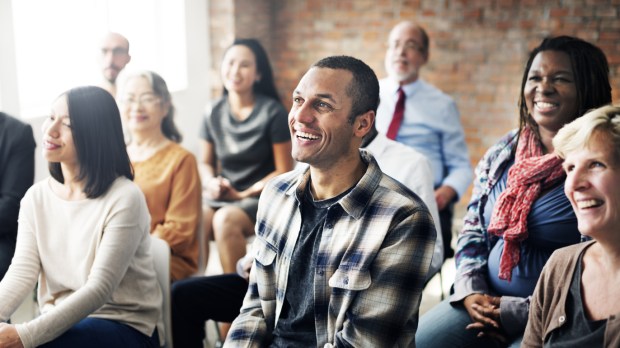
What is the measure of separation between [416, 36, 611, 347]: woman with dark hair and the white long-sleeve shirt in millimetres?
873

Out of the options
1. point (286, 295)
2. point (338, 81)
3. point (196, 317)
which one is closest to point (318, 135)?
point (338, 81)

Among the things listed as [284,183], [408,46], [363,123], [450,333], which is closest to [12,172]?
[284,183]

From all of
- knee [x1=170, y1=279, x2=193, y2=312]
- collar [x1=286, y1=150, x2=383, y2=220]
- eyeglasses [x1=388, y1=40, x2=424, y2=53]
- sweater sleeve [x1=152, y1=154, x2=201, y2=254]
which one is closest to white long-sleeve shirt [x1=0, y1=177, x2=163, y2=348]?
knee [x1=170, y1=279, x2=193, y2=312]

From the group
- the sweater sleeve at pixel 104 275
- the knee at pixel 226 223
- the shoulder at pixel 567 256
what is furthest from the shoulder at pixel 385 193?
the knee at pixel 226 223

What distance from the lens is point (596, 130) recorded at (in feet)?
5.20

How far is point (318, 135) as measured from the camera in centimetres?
181

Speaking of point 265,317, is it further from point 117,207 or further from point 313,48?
point 313,48

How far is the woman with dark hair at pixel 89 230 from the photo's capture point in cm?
209

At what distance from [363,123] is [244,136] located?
1.85 meters

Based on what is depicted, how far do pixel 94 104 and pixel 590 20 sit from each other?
4.02 meters

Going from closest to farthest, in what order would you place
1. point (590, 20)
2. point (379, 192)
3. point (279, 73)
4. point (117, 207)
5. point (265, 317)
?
point (379, 192) < point (265, 317) < point (117, 207) < point (590, 20) < point (279, 73)

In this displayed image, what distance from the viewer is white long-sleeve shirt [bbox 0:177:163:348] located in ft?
6.81

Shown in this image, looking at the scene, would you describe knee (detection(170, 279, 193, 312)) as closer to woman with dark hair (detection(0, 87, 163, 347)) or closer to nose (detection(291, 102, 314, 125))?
woman with dark hair (detection(0, 87, 163, 347))

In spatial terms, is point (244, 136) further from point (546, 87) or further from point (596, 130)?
point (596, 130)
